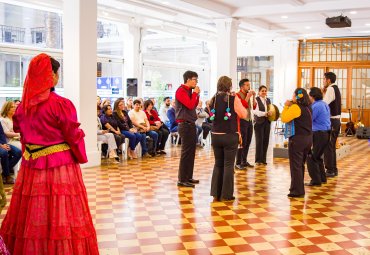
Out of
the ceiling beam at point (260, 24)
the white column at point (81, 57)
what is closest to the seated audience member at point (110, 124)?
the white column at point (81, 57)

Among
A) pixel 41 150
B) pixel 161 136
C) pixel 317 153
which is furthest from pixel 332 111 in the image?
pixel 41 150

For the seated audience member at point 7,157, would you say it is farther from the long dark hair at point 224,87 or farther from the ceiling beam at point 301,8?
the ceiling beam at point 301,8

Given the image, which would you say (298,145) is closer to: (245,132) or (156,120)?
(245,132)

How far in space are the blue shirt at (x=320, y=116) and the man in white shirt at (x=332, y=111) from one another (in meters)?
0.77

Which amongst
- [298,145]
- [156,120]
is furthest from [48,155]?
[156,120]

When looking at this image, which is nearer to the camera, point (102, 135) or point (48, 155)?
point (48, 155)

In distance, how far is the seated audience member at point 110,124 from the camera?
9.38 m

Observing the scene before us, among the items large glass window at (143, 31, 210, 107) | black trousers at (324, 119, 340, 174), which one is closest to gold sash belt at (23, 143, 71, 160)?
black trousers at (324, 119, 340, 174)

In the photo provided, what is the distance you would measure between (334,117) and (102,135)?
14.0 feet

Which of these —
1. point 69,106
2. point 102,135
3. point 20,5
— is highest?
point 20,5

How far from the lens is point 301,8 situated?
11.8 m

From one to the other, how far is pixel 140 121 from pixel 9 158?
11.4ft

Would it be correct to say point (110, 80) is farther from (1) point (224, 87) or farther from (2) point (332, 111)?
(1) point (224, 87)

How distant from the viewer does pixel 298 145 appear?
6363 mm
